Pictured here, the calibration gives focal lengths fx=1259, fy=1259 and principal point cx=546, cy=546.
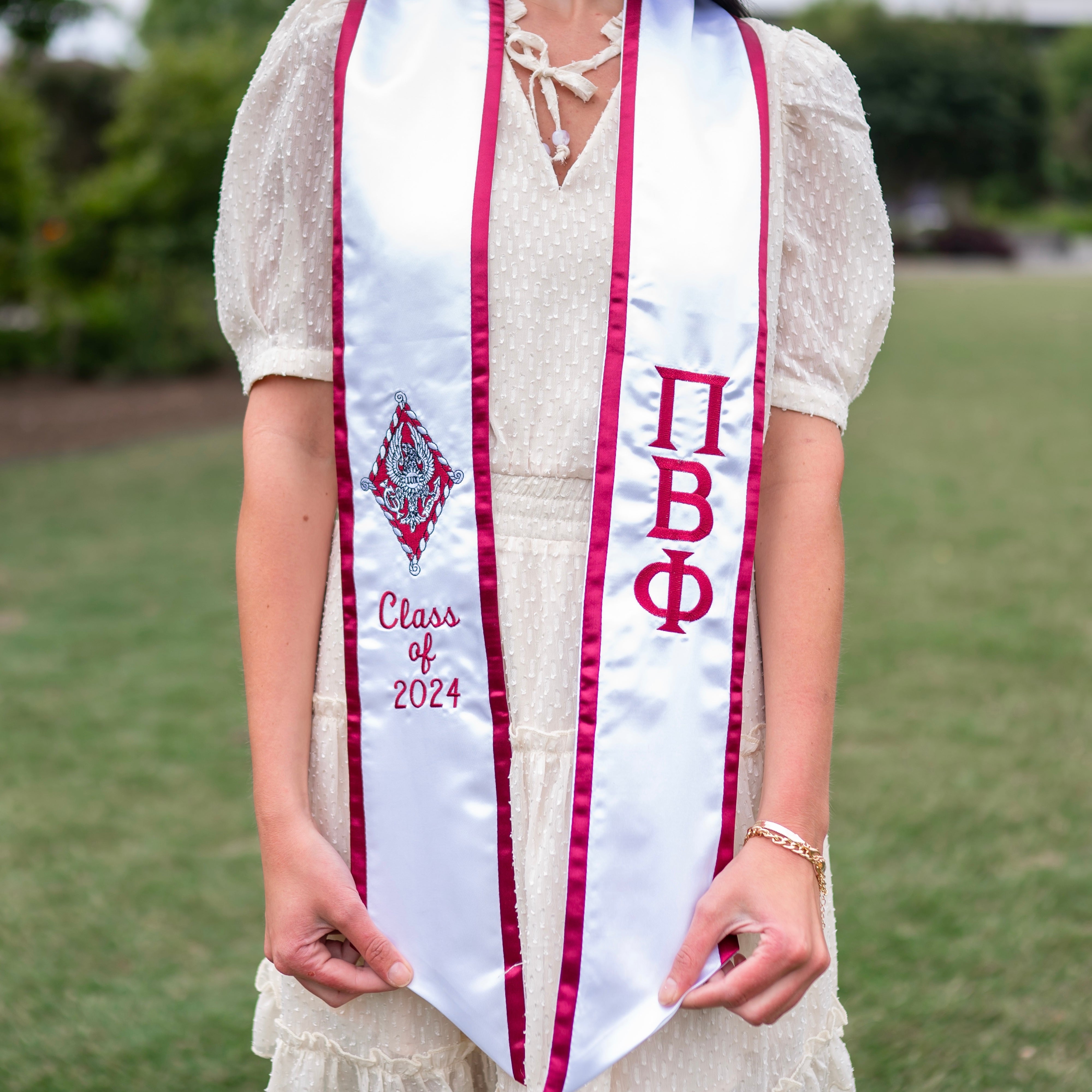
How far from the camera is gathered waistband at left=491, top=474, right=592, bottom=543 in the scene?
3.89ft

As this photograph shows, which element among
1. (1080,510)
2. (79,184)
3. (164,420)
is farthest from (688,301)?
(79,184)

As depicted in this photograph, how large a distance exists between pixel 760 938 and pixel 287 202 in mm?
794

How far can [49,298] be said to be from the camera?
43.3 feet

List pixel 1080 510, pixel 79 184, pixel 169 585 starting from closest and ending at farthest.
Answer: pixel 169 585, pixel 1080 510, pixel 79 184

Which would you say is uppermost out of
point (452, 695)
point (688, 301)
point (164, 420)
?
point (688, 301)

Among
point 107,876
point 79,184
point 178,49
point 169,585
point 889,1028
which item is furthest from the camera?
point 79,184

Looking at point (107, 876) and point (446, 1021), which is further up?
point (446, 1021)

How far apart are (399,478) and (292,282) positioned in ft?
0.71

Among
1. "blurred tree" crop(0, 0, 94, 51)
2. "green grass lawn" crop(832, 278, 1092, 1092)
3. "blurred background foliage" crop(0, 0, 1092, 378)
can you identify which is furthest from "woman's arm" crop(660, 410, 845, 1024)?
"blurred tree" crop(0, 0, 94, 51)

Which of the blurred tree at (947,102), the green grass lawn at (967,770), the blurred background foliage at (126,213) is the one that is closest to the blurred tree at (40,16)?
the blurred background foliage at (126,213)

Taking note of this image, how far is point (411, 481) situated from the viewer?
1.20 meters

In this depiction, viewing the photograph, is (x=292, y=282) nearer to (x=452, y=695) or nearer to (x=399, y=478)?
(x=399, y=478)

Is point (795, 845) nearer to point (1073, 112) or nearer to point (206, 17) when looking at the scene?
point (206, 17)

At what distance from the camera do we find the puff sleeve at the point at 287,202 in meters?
1.19
